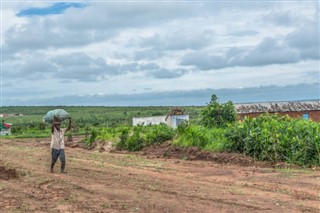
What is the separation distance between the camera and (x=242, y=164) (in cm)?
1947

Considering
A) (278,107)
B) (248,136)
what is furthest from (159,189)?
(278,107)

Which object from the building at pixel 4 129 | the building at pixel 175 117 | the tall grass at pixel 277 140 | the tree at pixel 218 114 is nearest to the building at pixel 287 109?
the building at pixel 175 117

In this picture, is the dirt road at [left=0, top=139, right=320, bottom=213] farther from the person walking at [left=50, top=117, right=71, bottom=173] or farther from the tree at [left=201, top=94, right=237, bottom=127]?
the tree at [left=201, top=94, right=237, bottom=127]

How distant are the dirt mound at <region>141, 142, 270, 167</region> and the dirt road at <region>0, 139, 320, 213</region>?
3.81 ft

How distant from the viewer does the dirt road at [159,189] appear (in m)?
10.6

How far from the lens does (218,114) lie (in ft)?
88.2

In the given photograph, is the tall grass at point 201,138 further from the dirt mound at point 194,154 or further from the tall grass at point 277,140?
the tall grass at point 277,140

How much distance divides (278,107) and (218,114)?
19.1 metres

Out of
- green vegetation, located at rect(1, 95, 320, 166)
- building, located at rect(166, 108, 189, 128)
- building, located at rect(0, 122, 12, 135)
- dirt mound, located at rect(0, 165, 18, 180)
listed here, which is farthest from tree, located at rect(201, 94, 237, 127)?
building, located at rect(0, 122, 12, 135)

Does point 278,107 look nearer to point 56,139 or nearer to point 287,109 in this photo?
point 287,109

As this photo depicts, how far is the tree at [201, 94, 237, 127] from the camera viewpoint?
2660 cm

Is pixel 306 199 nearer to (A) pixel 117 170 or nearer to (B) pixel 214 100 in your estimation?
(A) pixel 117 170

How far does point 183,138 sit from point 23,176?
10539 millimetres

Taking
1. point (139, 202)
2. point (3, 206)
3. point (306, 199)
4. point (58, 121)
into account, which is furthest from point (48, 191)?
point (306, 199)
